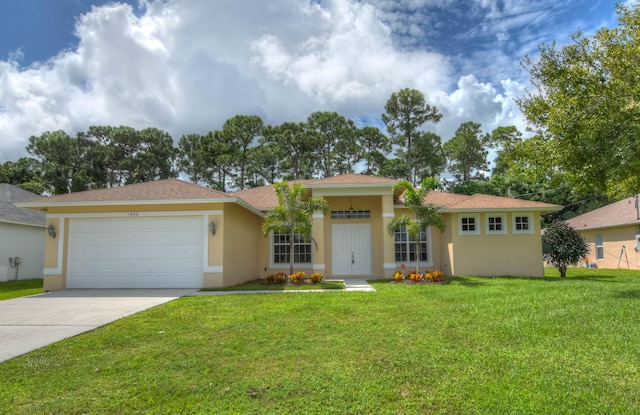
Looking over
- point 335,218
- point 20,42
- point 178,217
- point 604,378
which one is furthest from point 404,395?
point 20,42

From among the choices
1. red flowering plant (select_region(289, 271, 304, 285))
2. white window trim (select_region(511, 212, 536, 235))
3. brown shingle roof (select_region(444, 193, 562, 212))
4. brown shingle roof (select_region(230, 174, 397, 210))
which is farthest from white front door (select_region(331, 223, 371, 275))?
white window trim (select_region(511, 212, 536, 235))

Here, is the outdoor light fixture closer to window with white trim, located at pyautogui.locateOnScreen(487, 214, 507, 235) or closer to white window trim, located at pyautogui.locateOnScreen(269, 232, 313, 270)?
white window trim, located at pyautogui.locateOnScreen(269, 232, 313, 270)

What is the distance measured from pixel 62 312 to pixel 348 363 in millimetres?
6688

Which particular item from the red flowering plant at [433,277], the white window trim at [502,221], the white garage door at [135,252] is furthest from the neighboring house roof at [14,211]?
the white window trim at [502,221]

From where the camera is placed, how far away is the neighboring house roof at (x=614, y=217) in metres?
19.4

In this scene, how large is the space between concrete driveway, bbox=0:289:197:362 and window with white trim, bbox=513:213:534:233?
464 inches

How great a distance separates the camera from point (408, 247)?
1531 centimetres

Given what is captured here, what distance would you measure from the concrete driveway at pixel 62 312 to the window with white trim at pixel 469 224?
9781 mm

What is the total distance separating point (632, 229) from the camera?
63.8ft

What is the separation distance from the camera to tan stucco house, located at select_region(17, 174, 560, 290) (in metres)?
11.7

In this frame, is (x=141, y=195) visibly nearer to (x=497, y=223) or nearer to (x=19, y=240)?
(x=19, y=240)

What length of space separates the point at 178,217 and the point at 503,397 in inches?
411

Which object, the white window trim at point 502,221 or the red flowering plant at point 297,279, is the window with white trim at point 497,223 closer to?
the white window trim at point 502,221

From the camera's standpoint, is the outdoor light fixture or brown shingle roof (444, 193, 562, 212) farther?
brown shingle roof (444, 193, 562, 212)
